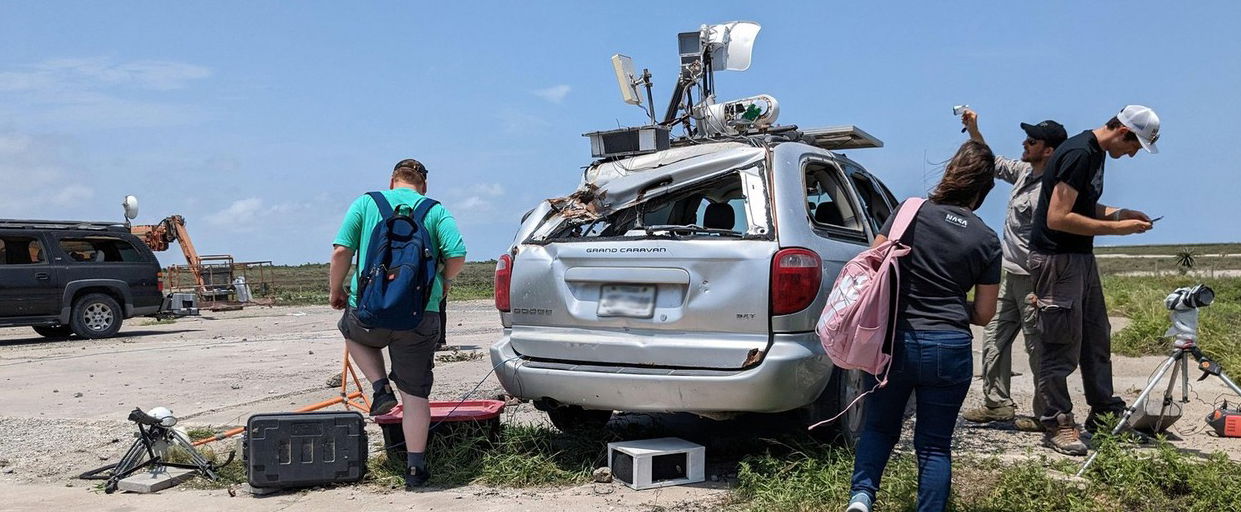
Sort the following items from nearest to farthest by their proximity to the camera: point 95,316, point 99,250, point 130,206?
point 95,316 < point 99,250 < point 130,206

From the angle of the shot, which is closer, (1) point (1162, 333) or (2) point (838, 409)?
(2) point (838, 409)

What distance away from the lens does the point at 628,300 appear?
5176mm

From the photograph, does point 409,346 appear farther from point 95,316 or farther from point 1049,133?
point 95,316

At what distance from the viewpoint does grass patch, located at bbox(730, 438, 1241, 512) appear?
4348 millimetres

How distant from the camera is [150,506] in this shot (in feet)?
16.5

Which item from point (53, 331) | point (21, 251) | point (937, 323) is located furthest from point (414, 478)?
point (53, 331)

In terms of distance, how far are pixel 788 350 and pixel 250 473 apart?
9.60 ft

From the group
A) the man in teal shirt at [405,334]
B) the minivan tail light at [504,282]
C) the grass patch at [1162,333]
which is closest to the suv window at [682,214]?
the minivan tail light at [504,282]

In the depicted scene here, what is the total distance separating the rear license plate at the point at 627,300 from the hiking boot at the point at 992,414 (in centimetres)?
295

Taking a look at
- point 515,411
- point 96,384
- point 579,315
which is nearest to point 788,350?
point 579,315

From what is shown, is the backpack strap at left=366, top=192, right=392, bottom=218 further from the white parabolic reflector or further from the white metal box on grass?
the white parabolic reflector

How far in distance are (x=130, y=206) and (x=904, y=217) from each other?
22.7m

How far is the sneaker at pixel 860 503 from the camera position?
3891 mm

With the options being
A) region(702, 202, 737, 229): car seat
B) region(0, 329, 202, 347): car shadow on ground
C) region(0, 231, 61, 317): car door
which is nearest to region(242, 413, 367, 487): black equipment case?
region(702, 202, 737, 229): car seat
